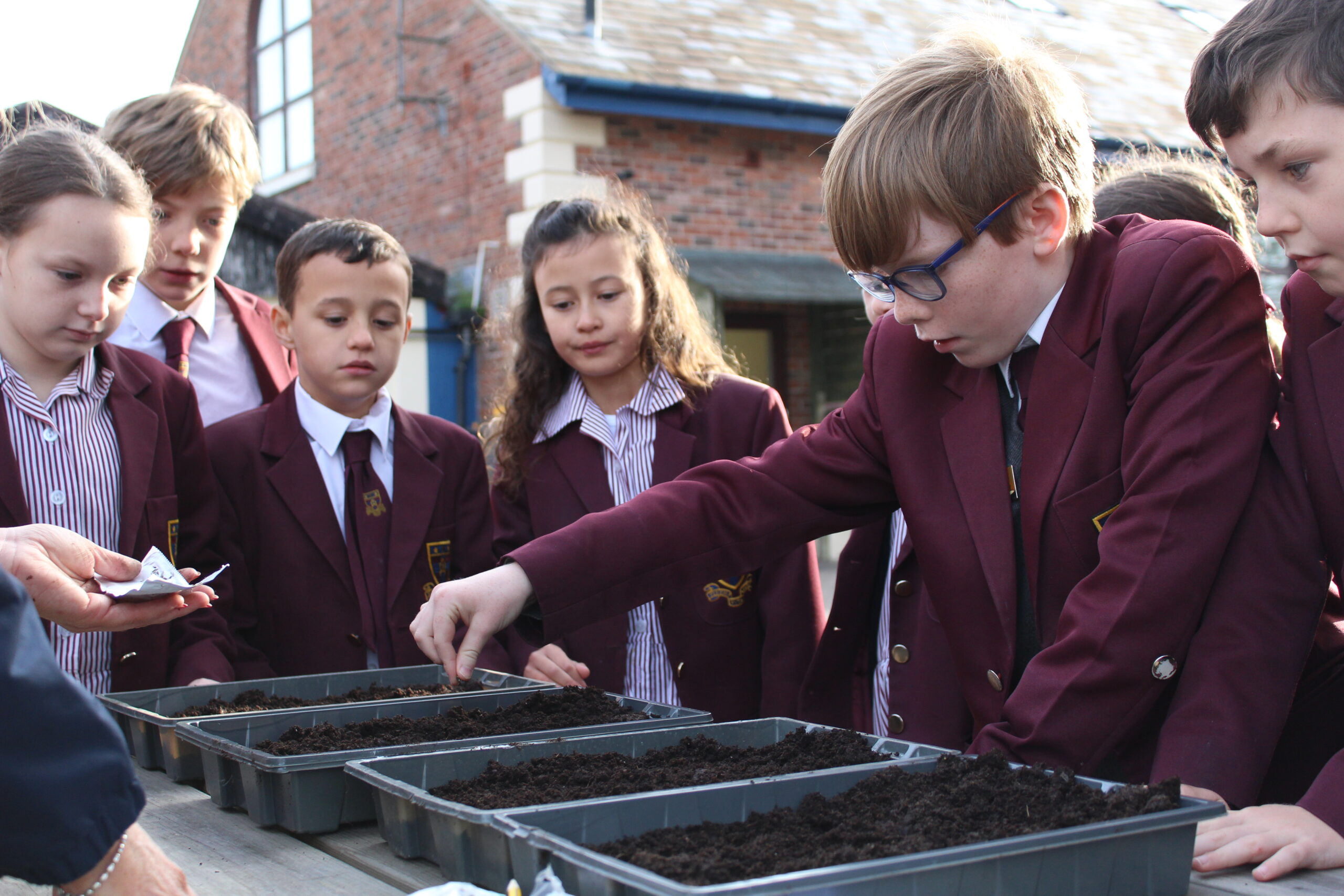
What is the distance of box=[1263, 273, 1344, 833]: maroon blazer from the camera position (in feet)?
5.22

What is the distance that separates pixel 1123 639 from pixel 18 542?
1559mm

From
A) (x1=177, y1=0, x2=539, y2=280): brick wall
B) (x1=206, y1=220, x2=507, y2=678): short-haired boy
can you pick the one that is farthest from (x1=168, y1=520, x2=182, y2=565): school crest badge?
(x1=177, y1=0, x2=539, y2=280): brick wall

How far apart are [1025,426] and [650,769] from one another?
0.77 meters

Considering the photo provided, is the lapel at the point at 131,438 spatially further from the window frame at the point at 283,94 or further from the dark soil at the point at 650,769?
the window frame at the point at 283,94

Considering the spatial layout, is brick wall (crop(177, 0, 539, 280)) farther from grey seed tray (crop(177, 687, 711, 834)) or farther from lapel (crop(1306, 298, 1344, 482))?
lapel (crop(1306, 298, 1344, 482))

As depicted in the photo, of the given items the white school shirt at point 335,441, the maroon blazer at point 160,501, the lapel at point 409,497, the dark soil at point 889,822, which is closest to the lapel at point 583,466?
the lapel at point 409,497

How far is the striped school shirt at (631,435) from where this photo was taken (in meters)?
2.91

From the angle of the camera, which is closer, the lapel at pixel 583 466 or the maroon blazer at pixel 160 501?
the maroon blazer at pixel 160 501

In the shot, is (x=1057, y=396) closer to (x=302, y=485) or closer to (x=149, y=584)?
(x=149, y=584)

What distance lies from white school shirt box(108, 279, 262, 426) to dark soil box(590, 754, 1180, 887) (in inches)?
89.6

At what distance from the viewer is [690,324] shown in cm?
323

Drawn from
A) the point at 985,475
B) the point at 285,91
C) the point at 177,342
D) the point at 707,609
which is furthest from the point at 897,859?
the point at 285,91

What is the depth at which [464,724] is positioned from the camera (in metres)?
1.90

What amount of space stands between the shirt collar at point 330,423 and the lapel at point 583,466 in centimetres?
42
